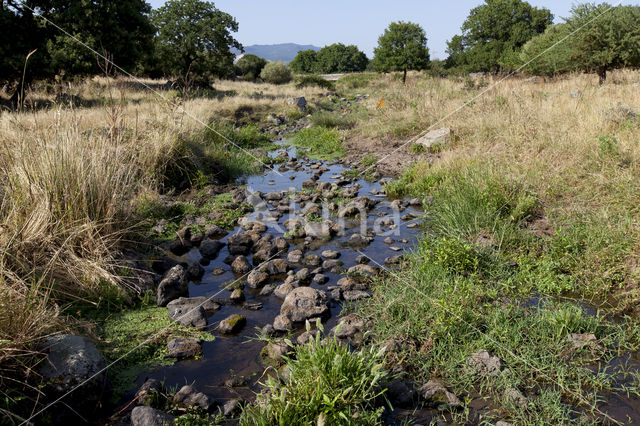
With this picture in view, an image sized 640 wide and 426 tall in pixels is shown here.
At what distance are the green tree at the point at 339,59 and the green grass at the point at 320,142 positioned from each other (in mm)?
54409

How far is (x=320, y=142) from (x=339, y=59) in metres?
57.7

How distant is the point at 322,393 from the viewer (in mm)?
2488

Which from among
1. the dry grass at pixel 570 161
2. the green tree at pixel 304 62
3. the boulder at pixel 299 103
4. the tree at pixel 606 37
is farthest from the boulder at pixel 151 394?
the green tree at pixel 304 62

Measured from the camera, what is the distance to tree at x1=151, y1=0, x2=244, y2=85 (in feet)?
79.9

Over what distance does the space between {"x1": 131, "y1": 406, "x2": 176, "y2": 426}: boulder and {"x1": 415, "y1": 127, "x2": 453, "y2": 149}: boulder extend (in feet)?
26.6

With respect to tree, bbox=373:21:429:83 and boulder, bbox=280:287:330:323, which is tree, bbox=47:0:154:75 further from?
tree, bbox=373:21:429:83

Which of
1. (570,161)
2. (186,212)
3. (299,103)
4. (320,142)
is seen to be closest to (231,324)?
(186,212)

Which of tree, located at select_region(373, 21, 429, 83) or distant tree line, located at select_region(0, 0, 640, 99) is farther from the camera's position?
tree, located at select_region(373, 21, 429, 83)

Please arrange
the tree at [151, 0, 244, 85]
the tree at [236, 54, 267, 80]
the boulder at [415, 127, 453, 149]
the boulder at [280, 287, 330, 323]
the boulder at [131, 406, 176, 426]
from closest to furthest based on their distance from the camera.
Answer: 1. the boulder at [131, 406, 176, 426]
2. the boulder at [280, 287, 330, 323]
3. the boulder at [415, 127, 453, 149]
4. the tree at [151, 0, 244, 85]
5. the tree at [236, 54, 267, 80]

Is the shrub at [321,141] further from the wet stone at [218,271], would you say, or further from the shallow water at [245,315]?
the wet stone at [218,271]

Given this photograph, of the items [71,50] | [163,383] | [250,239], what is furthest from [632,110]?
[71,50]

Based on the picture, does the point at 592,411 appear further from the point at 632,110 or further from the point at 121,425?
the point at 632,110

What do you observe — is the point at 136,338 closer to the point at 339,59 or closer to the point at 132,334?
the point at 132,334

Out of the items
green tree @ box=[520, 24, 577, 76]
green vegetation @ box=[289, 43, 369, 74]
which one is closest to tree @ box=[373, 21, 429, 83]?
green tree @ box=[520, 24, 577, 76]
